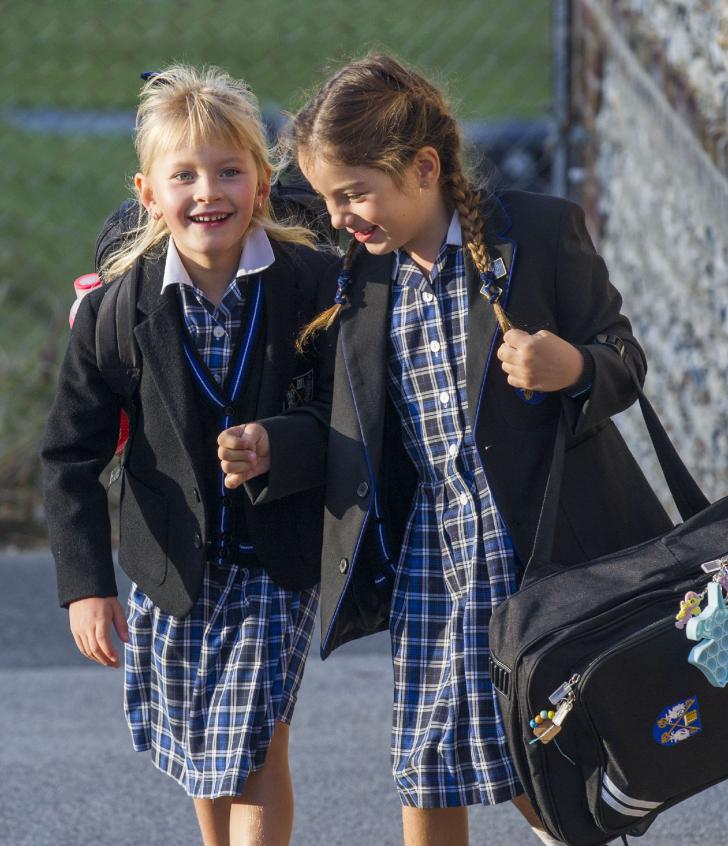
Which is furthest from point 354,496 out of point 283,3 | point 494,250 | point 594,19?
point 283,3

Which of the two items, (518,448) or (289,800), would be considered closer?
(518,448)

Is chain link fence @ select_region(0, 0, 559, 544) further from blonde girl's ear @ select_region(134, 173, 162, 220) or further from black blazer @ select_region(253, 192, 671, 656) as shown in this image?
black blazer @ select_region(253, 192, 671, 656)

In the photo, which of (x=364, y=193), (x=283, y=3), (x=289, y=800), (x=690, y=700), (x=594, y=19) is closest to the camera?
(x=690, y=700)

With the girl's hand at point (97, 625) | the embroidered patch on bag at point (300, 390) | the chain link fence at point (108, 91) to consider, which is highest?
the chain link fence at point (108, 91)

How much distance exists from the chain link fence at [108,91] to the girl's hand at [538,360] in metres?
Result: 3.96

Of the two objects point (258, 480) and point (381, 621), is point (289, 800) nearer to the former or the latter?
point (381, 621)

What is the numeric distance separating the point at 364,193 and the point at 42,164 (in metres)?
8.25

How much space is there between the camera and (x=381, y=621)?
288cm

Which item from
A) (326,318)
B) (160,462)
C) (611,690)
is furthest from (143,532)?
(611,690)

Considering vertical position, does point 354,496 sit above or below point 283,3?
below

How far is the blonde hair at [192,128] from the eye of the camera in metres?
2.74

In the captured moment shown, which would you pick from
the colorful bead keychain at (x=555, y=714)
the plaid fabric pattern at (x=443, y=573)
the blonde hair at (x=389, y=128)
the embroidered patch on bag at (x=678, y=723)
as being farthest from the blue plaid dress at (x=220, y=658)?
the embroidered patch on bag at (x=678, y=723)

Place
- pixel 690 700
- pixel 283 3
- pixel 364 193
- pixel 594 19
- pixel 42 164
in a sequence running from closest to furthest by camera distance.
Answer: pixel 690 700, pixel 364 193, pixel 594 19, pixel 283 3, pixel 42 164

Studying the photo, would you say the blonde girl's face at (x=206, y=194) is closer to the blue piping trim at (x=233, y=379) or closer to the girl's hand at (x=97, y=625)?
the blue piping trim at (x=233, y=379)
